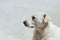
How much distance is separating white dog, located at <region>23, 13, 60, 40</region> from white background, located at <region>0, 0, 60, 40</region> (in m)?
0.83

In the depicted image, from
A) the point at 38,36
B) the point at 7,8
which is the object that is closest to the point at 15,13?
the point at 7,8

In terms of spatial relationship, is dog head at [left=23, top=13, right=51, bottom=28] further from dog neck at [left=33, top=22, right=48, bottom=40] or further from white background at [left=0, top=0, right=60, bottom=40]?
white background at [left=0, top=0, right=60, bottom=40]

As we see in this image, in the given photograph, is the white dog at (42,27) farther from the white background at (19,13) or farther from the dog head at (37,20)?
the white background at (19,13)

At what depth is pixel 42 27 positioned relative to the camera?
2312 millimetres

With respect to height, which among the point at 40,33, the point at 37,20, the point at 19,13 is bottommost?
the point at 19,13

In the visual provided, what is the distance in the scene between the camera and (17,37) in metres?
3.25

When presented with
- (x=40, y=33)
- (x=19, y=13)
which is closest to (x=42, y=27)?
(x=40, y=33)

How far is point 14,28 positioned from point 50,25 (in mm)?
1167

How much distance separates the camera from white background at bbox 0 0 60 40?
3.31 m

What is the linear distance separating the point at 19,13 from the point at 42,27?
142 centimetres

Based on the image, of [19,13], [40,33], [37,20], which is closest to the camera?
[37,20]

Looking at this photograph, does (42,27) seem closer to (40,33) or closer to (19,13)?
(40,33)

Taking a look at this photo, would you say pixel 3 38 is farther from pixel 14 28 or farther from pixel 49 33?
pixel 49 33

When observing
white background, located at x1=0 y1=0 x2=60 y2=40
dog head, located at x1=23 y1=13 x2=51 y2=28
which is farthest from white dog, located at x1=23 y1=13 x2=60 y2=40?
white background, located at x1=0 y1=0 x2=60 y2=40
